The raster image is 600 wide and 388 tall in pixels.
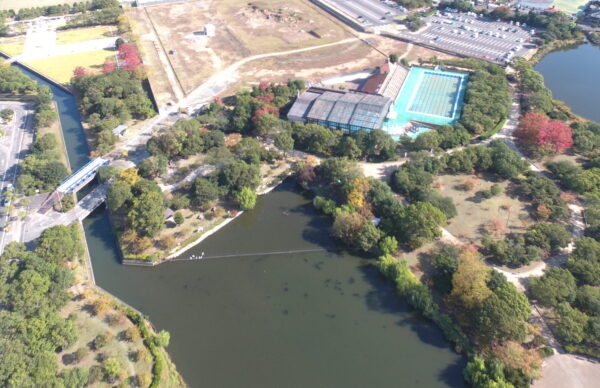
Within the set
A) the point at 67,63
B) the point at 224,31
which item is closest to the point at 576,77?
the point at 224,31

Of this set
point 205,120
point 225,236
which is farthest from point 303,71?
point 225,236

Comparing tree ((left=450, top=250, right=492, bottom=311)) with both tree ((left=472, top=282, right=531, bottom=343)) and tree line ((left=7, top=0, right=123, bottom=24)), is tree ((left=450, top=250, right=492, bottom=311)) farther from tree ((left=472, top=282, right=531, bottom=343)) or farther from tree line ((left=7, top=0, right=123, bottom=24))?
tree line ((left=7, top=0, right=123, bottom=24))

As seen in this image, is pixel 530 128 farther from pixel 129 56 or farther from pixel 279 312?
pixel 129 56

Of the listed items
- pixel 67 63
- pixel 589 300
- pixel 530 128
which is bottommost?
pixel 67 63

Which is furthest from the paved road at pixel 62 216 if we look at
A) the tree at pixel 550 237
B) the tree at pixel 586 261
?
the tree at pixel 586 261

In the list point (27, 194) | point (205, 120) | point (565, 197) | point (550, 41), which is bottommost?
point (27, 194)

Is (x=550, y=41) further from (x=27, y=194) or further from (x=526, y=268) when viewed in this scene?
(x=27, y=194)
